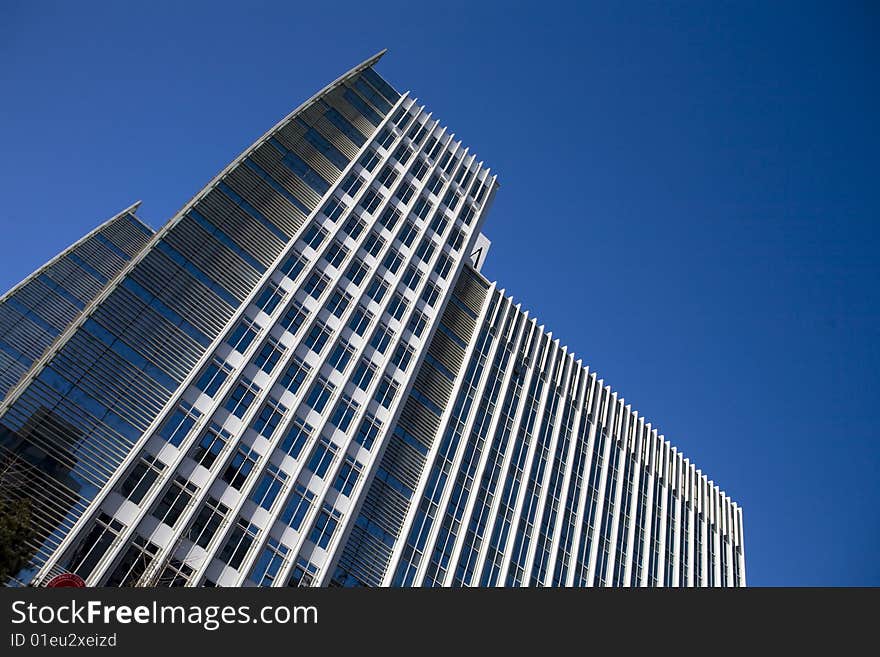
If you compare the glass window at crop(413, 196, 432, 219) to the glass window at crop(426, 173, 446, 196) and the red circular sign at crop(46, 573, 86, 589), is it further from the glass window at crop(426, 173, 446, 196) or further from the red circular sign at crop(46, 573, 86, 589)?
the red circular sign at crop(46, 573, 86, 589)

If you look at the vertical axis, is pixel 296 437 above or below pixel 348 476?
below

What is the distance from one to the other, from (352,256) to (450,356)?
Result: 13.8 m

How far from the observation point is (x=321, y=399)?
46.6m

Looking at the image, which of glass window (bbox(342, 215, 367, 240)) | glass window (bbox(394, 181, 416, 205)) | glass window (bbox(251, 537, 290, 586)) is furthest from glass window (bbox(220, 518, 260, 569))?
glass window (bbox(394, 181, 416, 205))

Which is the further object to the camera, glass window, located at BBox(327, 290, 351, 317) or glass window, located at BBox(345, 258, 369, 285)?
glass window, located at BBox(345, 258, 369, 285)

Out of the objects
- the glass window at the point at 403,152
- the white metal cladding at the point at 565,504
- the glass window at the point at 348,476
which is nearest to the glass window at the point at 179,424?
the glass window at the point at 348,476

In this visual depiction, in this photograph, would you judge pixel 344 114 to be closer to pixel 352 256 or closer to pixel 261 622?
pixel 352 256

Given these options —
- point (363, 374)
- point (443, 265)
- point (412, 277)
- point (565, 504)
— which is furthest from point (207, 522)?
point (565, 504)

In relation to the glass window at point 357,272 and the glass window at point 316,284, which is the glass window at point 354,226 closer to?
the glass window at point 357,272

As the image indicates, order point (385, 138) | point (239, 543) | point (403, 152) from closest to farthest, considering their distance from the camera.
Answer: point (239, 543) → point (385, 138) → point (403, 152)

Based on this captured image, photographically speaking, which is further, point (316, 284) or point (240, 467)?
point (316, 284)

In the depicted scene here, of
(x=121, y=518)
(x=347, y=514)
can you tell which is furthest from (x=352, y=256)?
(x=121, y=518)

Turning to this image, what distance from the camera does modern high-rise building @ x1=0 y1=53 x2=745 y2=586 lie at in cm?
3569

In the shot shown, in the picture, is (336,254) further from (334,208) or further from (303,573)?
(303,573)
